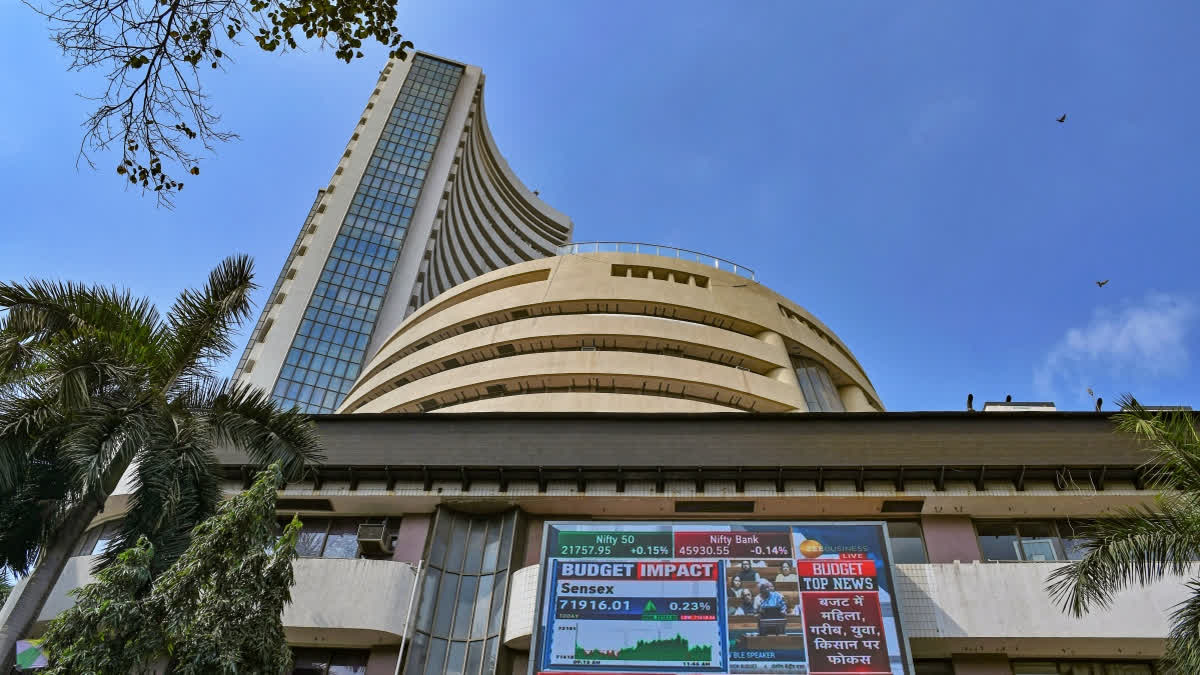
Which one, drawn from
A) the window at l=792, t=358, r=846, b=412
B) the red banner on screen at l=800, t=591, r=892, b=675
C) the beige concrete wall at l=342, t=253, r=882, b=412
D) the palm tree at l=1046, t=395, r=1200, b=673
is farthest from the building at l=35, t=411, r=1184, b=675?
the window at l=792, t=358, r=846, b=412

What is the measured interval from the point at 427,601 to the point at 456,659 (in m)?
1.52

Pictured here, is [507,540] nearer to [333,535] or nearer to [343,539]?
[343,539]

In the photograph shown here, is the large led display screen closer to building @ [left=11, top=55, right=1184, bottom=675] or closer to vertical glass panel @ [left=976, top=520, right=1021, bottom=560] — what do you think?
building @ [left=11, top=55, right=1184, bottom=675]

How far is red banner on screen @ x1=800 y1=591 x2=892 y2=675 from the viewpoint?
1603 cm

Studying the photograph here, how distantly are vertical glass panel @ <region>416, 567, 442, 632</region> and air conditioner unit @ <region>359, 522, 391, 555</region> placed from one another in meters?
1.42

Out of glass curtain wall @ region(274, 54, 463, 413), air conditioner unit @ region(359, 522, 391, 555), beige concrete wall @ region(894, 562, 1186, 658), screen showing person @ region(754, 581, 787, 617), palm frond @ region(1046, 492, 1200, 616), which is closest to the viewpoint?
palm frond @ region(1046, 492, 1200, 616)

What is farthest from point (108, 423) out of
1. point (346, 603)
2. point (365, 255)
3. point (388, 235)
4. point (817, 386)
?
point (388, 235)

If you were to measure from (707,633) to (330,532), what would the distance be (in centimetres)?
1033

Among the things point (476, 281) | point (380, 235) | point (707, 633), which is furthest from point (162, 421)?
point (380, 235)

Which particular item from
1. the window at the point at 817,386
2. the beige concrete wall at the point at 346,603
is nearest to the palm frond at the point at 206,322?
the beige concrete wall at the point at 346,603

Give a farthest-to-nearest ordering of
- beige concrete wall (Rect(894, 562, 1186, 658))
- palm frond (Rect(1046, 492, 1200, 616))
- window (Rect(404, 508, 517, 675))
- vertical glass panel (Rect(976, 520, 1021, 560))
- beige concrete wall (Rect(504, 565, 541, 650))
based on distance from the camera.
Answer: vertical glass panel (Rect(976, 520, 1021, 560)), window (Rect(404, 508, 517, 675)), beige concrete wall (Rect(504, 565, 541, 650)), beige concrete wall (Rect(894, 562, 1186, 658)), palm frond (Rect(1046, 492, 1200, 616))

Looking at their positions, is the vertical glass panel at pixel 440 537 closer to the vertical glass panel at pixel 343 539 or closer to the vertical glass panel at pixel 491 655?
the vertical glass panel at pixel 343 539

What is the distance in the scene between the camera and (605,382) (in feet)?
103

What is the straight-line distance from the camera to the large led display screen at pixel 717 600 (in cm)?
1631
